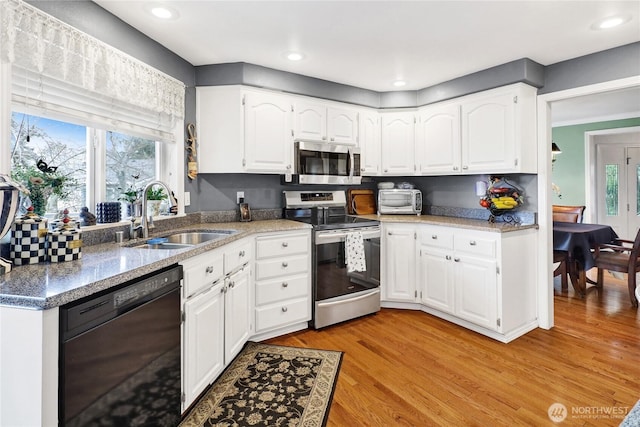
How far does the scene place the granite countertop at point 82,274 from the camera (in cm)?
104

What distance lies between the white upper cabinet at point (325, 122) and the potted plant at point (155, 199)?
1.32m

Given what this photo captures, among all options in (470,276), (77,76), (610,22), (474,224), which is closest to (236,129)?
(77,76)

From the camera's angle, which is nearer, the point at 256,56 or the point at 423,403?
the point at 423,403

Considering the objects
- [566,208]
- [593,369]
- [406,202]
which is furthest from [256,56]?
[566,208]

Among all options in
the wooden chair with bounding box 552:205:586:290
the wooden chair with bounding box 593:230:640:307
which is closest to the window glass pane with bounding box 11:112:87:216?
the wooden chair with bounding box 552:205:586:290

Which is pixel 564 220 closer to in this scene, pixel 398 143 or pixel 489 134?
pixel 489 134

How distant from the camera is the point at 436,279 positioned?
127 inches

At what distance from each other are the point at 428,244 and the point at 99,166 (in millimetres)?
2772

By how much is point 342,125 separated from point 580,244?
293 centimetres

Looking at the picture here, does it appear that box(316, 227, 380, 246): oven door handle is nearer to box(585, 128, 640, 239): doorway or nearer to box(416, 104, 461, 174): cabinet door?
box(416, 104, 461, 174): cabinet door

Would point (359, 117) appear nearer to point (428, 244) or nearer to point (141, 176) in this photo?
point (428, 244)

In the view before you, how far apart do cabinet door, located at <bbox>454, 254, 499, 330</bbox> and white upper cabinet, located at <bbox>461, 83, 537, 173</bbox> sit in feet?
2.88

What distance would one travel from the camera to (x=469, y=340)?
2820 millimetres

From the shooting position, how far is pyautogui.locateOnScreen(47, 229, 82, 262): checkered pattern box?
4.90 feet
